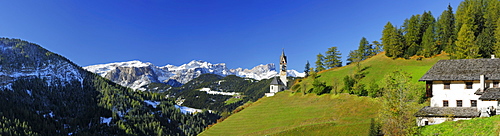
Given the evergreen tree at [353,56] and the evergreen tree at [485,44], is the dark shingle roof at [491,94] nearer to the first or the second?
the evergreen tree at [485,44]

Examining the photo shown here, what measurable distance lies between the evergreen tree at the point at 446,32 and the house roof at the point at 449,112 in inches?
2298

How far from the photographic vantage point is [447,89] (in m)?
42.3

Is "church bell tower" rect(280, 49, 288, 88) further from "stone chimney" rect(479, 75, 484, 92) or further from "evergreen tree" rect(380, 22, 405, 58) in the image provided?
"stone chimney" rect(479, 75, 484, 92)

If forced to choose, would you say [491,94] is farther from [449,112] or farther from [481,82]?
[449,112]

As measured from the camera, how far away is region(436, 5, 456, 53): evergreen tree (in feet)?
301

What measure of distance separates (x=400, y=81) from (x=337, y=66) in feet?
305

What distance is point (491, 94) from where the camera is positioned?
36500 mm

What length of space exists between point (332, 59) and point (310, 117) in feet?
224

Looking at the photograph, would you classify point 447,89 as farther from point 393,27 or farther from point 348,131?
point 393,27

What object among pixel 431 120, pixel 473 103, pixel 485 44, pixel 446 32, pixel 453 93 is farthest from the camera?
pixel 446 32

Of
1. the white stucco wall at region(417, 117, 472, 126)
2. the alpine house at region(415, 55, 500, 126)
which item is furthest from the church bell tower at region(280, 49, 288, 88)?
the white stucco wall at region(417, 117, 472, 126)

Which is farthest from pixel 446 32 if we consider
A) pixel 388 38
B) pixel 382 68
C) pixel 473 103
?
pixel 473 103

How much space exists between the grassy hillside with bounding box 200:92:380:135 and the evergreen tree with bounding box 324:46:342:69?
43.3 m

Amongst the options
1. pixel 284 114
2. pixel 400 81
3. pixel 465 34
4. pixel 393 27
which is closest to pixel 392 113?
pixel 400 81
